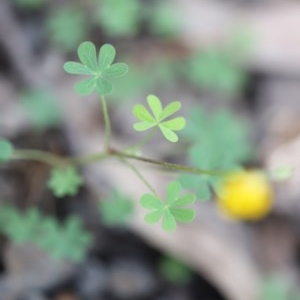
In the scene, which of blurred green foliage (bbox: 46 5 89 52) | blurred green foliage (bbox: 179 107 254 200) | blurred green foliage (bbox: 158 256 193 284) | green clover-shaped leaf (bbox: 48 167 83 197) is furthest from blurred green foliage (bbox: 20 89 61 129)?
green clover-shaped leaf (bbox: 48 167 83 197)

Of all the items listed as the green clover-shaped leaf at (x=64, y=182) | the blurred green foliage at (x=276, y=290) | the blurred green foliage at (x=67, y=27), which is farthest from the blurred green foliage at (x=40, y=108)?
the blurred green foliage at (x=276, y=290)

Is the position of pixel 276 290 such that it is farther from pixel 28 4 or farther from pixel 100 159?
pixel 28 4

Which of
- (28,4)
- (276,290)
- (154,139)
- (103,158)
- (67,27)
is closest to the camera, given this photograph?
(103,158)

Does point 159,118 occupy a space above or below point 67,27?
below

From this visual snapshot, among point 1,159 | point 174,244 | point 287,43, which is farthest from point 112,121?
point 1,159

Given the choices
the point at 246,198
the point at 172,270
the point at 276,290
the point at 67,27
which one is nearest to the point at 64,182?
the point at 172,270

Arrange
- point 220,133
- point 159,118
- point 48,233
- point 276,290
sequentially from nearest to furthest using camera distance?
1. point 159,118
2. point 48,233
3. point 276,290
4. point 220,133

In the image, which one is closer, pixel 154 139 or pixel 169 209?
pixel 169 209
